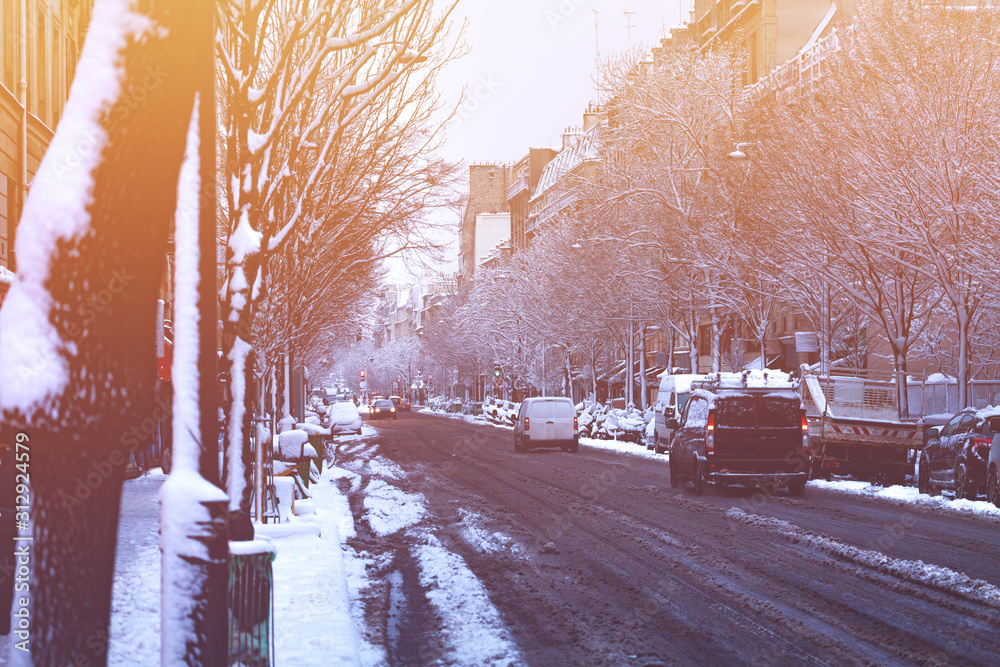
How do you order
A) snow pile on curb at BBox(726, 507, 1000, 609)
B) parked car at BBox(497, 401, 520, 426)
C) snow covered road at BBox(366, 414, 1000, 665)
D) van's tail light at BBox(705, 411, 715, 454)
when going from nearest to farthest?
snow covered road at BBox(366, 414, 1000, 665)
snow pile on curb at BBox(726, 507, 1000, 609)
van's tail light at BBox(705, 411, 715, 454)
parked car at BBox(497, 401, 520, 426)

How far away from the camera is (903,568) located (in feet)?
40.6

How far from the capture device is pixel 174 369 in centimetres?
523

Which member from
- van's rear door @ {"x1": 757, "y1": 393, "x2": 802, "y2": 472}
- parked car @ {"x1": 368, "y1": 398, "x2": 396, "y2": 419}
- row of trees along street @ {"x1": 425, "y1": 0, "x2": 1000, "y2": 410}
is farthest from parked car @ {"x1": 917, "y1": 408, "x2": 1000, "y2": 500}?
parked car @ {"x1": 368, "y1": 398, "x2": 396, "y2": 419}

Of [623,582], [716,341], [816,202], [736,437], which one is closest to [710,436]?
[736,437]

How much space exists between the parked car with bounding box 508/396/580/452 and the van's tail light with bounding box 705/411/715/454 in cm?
1897

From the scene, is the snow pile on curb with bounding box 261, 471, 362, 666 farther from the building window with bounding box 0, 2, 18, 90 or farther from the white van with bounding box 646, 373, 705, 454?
the white van with bounding box 646, 373, 705, 454

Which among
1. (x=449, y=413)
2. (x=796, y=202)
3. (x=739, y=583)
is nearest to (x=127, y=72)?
(x=739, y=583)

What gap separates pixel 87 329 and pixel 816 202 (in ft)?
96.1

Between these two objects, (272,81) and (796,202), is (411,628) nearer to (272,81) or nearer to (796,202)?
(272,81)

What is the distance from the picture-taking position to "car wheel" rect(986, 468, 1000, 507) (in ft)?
64.8

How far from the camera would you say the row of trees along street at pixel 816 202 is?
2755cm

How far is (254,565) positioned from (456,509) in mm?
13414

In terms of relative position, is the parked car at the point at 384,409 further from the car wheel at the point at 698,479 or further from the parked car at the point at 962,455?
the parked car at the point at 962,455

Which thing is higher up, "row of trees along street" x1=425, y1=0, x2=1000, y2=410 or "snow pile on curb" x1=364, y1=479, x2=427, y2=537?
"row of trees along street" x1=425, y1=0, x2=1000, y2=410
